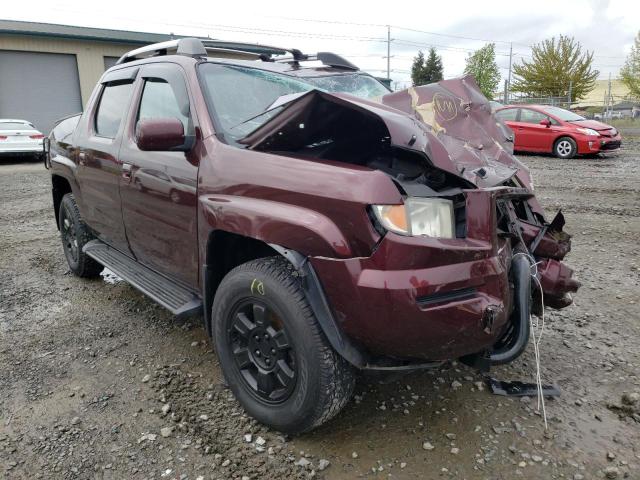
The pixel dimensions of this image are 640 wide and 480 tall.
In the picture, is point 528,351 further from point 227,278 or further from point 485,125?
point 227,278

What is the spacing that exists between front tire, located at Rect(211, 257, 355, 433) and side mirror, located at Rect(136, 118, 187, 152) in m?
0.79

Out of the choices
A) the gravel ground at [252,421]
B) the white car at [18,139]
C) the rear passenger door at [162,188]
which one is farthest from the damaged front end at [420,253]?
the white car at [18,139]

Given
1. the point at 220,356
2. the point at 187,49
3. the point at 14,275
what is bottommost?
the point at 14,275

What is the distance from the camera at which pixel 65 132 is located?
4777 millimetres

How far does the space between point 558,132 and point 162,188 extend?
1269cm

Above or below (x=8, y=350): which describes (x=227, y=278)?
above

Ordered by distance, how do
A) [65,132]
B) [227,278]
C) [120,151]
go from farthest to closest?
[65,132] < [120,151] < [227,278]

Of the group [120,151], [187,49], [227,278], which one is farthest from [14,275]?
[227,278]

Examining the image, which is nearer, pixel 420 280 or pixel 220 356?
pixel 420 280

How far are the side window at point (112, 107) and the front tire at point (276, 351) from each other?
1.90 metres

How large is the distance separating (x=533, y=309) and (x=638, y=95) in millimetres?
36439

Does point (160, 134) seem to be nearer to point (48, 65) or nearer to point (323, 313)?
point (323, 313)

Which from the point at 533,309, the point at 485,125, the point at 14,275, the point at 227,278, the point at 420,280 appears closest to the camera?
the point at 420,280

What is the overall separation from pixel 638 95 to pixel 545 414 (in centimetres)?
3671
